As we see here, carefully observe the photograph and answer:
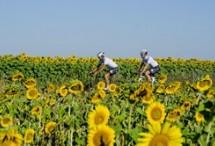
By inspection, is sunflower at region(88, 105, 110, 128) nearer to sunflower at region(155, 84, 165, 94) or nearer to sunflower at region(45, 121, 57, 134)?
sunflower at region(45, 121, 57, 134)

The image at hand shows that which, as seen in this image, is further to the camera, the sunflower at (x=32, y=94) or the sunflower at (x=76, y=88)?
the sunflower at (x=32, y=94)

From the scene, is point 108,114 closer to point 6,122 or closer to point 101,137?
point 101,137

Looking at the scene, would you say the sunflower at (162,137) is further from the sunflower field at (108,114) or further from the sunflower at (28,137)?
the sunflower at (28,137)

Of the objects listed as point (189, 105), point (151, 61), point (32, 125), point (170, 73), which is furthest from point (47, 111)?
point (170, 73)

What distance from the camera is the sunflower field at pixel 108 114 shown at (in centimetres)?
297

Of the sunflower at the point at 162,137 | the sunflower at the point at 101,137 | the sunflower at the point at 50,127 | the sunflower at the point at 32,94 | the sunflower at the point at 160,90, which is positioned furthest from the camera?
the sunflower at the point at 160,90

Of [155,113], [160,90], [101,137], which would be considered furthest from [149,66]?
[101,137]

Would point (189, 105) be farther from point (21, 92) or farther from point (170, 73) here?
point (170, 73)

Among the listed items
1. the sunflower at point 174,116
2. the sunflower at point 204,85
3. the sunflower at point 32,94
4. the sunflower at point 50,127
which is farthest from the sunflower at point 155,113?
the sunflower at point 32,94

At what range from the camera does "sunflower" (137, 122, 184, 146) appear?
2.36 m

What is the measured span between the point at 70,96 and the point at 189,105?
2.02m

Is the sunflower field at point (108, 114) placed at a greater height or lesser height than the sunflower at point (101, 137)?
greater

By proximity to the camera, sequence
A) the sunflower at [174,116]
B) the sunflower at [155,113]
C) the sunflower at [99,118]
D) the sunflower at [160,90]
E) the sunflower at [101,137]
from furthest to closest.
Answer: the sunflower at [160,90] → the sunflower at [174,116] → the sunflower at [155,113] → the sunflower at [99,118] → the sunflower at [101,137]

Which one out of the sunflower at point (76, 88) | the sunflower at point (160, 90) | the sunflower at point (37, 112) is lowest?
the sunflower at point (37, 112)
